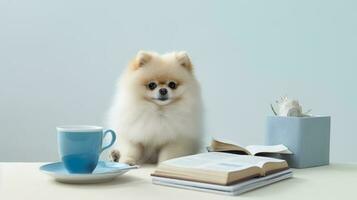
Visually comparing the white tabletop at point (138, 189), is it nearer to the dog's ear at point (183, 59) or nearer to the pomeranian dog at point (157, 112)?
the pomeranian dog at point (157, 112)

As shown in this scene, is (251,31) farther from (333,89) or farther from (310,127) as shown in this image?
(310,127)

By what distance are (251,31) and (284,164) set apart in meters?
0.94

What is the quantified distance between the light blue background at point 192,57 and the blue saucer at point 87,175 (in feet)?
3.08

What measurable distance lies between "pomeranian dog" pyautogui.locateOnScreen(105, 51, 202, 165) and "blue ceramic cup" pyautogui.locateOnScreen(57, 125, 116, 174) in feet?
0.65

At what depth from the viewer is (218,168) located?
799 mm

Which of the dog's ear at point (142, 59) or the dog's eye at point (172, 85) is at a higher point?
the dog's ear at point (142, 59)

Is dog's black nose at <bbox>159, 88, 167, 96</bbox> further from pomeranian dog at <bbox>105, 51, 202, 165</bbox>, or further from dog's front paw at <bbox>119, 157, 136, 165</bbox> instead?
dog's front paw at <bbox>119, 157, 136, 165</bbox>

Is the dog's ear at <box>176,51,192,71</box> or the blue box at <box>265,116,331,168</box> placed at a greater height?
the dog's ear at <box>176,51,192,71</box>

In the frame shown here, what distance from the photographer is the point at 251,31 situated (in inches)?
70.6

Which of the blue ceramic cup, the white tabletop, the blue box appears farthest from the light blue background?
the blue ceramic cup

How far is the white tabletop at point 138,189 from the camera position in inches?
29.4

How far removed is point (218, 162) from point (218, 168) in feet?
0.22

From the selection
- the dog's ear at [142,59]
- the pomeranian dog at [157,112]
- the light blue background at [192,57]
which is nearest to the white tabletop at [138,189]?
the pomeranian dog at [157,112]

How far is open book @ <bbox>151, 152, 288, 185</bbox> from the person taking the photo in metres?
0.78
